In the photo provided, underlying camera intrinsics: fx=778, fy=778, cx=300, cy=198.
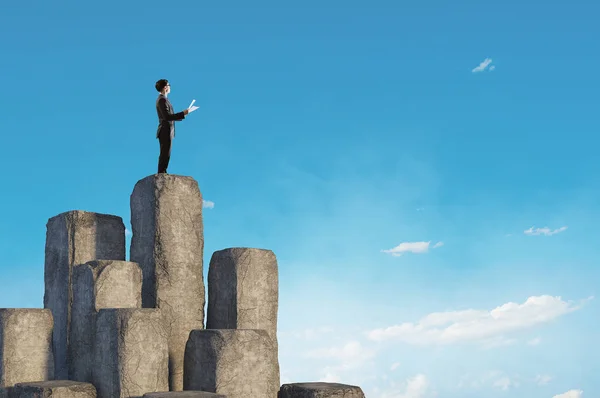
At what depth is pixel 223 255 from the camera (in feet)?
27.3

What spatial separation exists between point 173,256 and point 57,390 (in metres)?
1.77

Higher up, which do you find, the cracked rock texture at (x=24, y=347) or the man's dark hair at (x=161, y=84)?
the man's dark hair at (x=161, y=84)

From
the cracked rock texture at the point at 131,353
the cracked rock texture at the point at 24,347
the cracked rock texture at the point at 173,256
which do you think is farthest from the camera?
the cracked rock texture at the point at 173,256

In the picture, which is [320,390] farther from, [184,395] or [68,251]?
[68,251]

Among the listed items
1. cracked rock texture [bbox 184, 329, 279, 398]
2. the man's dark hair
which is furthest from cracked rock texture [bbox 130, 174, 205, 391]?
the man's dark hair

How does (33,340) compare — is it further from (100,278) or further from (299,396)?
(299,396)

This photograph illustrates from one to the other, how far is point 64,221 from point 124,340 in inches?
81.4

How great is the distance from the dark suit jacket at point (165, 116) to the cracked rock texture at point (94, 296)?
162 cm

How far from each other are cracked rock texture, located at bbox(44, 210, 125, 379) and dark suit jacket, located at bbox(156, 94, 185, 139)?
116 centimetres

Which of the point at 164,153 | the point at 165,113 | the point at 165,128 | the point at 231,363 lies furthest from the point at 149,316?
the point at 165,113

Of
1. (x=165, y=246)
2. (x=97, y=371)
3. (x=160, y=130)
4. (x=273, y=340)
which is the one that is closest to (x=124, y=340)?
(x=97, y=371)

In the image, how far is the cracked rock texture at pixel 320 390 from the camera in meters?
7.54

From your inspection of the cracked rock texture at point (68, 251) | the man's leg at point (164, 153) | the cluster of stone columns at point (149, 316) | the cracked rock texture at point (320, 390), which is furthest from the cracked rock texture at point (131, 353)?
the man's leg at point (164, 153)

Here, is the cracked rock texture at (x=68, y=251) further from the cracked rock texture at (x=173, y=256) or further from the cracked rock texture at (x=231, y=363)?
the cracked rock texture at (x=231, y=363)
